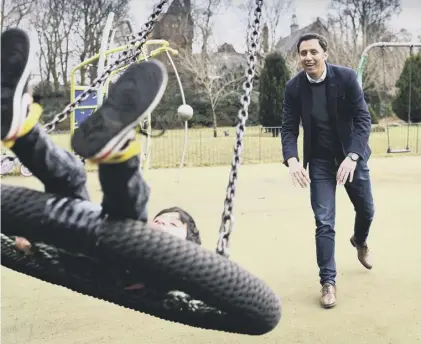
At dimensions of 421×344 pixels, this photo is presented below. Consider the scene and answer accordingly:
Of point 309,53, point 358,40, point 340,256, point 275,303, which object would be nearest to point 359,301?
point 340,256

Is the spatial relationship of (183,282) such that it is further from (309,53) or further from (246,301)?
(309,53)

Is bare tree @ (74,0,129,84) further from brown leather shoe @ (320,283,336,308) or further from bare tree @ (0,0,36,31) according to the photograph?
brown leather shoe @ (320,283,336,308)

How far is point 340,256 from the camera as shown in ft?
13.1

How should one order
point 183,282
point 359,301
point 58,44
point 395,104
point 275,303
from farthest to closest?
point 395,104 → point 58,44 → point 359,301 → point 275,303 → point 183,282

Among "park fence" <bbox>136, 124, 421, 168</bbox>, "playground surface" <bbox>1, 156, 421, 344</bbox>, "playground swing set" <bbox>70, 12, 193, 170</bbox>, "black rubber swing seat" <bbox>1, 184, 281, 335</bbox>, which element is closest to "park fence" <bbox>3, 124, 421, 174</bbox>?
"park fence" <bbox>136, 124, 421, 168</bbox>

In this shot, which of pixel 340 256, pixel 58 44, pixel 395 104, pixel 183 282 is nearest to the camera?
pixel 183 282

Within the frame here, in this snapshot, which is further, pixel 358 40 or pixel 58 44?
pixel 358 40

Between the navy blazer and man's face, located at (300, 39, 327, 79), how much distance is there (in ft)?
0.23

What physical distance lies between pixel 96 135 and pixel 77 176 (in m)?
0.26

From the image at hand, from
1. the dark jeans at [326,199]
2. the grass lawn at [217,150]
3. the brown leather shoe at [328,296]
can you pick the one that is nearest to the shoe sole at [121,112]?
the dark jeans at [326,199]

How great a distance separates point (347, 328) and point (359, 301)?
1.32 feet

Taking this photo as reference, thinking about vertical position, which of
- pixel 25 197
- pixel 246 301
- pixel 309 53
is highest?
pixel 309 53

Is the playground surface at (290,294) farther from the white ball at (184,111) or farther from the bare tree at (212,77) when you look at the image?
the bare tree at (212,77)

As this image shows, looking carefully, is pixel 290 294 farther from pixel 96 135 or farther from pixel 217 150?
pixel 217 150
